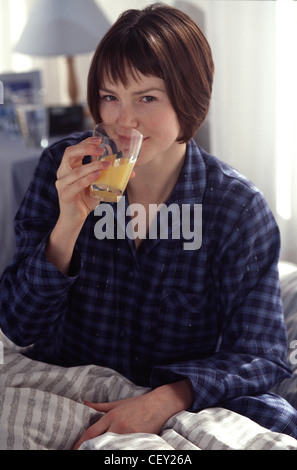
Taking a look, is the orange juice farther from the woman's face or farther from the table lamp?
the table lamp

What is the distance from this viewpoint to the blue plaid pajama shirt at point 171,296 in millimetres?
1082

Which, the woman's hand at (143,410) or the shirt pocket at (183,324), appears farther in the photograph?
the shirt pocket at (183,324)

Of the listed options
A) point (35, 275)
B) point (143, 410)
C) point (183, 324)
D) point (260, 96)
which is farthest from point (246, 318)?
point (260, 96)

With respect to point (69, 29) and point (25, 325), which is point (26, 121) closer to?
point (69, 29)

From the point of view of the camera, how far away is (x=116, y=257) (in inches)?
47.0

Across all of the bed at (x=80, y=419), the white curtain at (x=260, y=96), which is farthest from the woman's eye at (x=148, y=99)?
the white curtain at (x=260, y=96)

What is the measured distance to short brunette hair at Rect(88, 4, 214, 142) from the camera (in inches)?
41.8

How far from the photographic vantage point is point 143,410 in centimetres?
100

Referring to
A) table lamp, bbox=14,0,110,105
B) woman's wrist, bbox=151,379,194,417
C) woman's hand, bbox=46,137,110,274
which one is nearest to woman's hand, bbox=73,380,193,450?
woman's wrist, bbox=151,379,194,417

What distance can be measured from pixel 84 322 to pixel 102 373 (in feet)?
0.41

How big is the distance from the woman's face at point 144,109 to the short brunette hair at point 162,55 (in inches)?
0.4

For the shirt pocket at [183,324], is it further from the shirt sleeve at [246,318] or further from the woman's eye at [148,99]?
the woman's eye at [148,99]

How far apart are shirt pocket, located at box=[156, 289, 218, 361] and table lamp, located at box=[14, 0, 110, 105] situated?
1.47 metres
